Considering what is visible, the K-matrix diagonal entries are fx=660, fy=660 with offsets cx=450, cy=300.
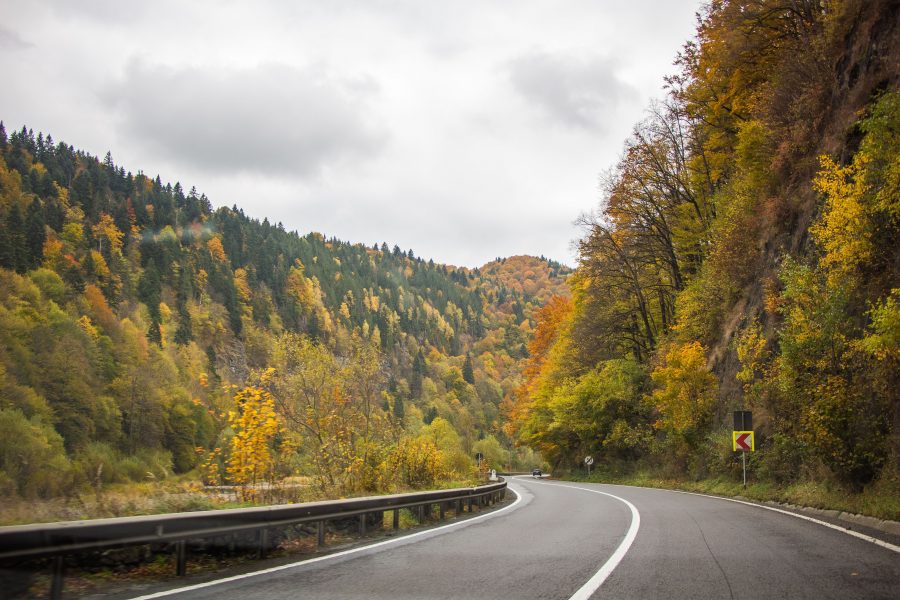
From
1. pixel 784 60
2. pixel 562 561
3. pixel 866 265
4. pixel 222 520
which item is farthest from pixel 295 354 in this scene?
pixel 784 60

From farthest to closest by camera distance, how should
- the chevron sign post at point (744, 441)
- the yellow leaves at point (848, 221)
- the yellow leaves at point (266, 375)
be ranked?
the chevron sign post at point (744, 441) < the yellow leaves at point (266, 375) < the yellow leaves at point (848, 221)

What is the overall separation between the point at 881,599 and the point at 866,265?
11.6m

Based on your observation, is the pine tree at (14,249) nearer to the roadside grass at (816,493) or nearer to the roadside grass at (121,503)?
the roadside grass at (816,493)

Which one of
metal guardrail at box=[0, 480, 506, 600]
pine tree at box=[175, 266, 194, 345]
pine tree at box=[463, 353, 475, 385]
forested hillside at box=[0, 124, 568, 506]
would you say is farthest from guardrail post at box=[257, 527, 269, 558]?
pine tree at box=[463, 353, 475, 385]

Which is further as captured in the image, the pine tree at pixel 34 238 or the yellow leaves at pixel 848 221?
the pine tree at pixel 34 238

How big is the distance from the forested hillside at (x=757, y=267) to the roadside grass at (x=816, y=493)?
15.7 inches

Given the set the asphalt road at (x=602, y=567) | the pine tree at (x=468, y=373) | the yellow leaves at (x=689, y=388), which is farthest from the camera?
the pine tree at (x=468, y=373)

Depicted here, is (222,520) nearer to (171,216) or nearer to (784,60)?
(784,60)

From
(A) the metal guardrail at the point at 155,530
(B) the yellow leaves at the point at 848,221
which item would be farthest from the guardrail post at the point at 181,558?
(B) the yellow leaves at the point at 848,221

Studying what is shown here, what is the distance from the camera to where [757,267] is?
92.2 ft

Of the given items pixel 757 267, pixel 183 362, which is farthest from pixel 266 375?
pixel 183 362

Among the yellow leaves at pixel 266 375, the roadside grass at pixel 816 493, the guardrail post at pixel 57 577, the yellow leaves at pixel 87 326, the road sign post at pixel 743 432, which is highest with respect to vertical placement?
the yellow leaves at pixel 87 326

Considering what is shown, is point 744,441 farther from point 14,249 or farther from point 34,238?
point 34,238

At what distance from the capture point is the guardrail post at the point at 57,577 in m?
5.75
